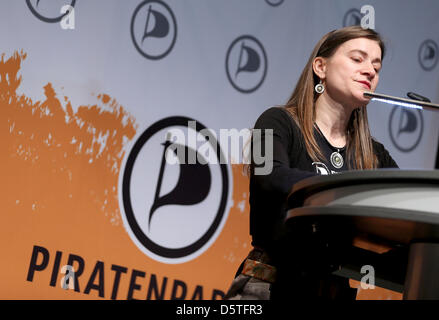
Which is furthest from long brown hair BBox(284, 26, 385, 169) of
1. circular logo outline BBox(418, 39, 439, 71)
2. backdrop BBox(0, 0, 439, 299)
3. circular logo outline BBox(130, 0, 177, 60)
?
circular logo outline BBox(418, 39, 439, 71)

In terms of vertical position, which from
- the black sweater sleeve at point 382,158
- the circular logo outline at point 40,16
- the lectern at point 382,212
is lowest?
the lectern at point 382,212

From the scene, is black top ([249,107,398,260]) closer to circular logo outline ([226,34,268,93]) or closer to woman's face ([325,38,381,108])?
woman's face ([325,38,381,108])

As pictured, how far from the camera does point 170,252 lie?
2055 millimetres

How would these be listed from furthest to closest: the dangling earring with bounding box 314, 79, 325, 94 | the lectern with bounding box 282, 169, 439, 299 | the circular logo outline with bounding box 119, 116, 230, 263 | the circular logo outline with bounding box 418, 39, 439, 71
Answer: the circular logo outline with bounding box 418, 39, 439, 71 → the circular logo outline with bounding box 119, 116, 230, 263 → the dangling earring with bounding box 314, 79, 325, 94 → the lectern with bounding box 282, 169, 439, 299

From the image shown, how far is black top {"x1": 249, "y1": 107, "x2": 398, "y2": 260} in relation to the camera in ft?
3.52

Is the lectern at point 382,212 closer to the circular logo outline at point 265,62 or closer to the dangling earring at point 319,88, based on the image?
the dangling earring at point 319,88

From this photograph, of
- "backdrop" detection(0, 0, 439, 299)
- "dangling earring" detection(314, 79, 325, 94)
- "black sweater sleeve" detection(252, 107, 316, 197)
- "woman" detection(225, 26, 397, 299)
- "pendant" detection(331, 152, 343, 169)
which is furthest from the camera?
"backdrop" detection(0, 0, 439, 299)

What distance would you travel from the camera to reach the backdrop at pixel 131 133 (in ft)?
5.83

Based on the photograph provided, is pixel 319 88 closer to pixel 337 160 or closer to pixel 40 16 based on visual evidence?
pixel 337 160

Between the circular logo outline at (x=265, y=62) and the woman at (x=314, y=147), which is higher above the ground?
the circular logo outline at (x=265, y=62)

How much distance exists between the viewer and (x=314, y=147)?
139 centimetres

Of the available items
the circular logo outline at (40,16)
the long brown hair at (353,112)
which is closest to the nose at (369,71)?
the long brown hair at (353,112)

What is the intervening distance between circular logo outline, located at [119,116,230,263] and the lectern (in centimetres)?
106

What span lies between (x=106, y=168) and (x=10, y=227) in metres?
0.36
